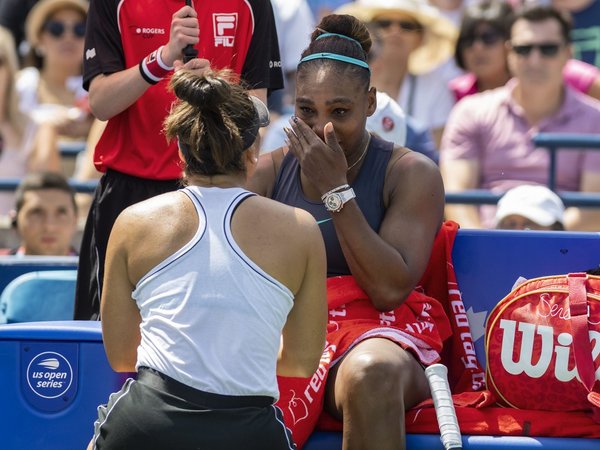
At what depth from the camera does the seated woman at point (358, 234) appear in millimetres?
3557

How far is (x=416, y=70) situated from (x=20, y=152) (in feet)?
7.80

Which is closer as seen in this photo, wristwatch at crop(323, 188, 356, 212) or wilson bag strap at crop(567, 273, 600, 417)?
wilson bag strap at crop(567, 273, 600, 417)

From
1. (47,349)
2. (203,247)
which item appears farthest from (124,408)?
(47,349)

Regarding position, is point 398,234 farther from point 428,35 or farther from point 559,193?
point 428,35

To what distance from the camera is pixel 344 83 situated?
12.8ft

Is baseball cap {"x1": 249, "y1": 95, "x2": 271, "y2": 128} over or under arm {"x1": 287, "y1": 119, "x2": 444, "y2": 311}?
over

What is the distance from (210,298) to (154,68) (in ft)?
3.90

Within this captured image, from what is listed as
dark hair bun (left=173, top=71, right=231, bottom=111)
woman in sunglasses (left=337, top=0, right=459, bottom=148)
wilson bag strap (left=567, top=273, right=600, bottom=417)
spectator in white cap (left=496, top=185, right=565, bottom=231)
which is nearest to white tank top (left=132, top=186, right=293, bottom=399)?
dark hair bun (left=173, top=71, right=231, bottom=111)

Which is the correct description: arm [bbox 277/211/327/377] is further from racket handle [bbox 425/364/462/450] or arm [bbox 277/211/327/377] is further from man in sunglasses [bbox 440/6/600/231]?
man in sunglasses [bbox 440/6/600/231]

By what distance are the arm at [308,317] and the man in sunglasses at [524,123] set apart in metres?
3.62

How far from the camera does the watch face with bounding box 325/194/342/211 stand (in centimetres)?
372

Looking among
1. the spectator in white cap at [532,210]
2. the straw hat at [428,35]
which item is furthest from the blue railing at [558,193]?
the straw hat at [428,35]

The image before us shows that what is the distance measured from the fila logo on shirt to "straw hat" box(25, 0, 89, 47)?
3762 millimetres

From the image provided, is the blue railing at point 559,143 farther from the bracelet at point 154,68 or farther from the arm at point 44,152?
the bracelet at point 154,68
